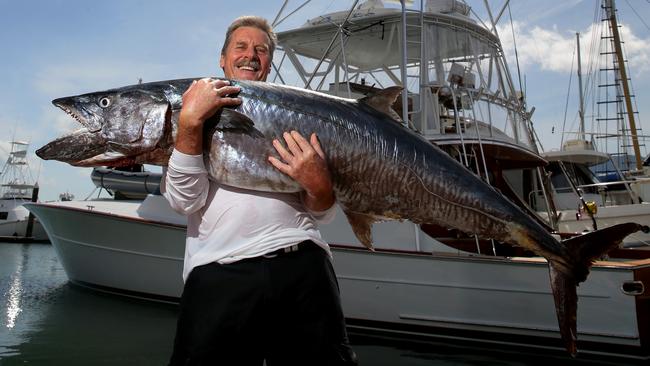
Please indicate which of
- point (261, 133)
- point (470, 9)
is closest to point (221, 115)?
point (261, 133)

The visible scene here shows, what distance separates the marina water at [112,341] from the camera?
568 cm

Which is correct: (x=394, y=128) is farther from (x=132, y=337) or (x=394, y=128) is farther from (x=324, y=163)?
(x=132, y=337)

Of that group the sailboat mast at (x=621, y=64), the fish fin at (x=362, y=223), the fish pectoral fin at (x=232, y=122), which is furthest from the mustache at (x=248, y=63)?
the sailboat mast at (x=621, y=64)

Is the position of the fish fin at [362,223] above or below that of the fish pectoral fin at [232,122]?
below

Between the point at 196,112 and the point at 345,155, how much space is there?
0.60m

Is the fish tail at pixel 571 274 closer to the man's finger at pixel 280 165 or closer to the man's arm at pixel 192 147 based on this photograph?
the man's finger at pixel 280 165

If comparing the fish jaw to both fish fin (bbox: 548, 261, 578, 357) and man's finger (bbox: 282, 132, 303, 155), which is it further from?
fish fin (bbox: 548, 261, 578, 357)

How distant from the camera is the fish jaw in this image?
1.70m

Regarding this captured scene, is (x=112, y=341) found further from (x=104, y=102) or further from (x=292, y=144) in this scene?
(x=292, y=144)

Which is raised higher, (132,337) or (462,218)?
(462,218)

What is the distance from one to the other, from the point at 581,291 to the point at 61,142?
602 centimetres

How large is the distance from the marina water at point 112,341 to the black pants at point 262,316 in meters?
4.33

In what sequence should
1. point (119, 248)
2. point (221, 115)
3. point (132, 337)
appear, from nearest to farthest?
1. point (221, 115)
2. point (132, 337)
3. point (119, 248)

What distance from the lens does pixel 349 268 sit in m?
6.61
